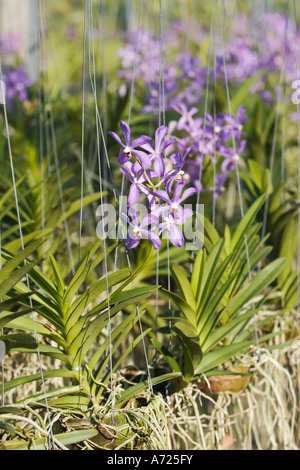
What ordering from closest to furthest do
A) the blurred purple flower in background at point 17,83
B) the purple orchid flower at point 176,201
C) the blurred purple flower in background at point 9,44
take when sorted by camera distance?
the purple orchid flower at point 176,201, the blurred purple flower in background at point 17,83, the blurred purple flower in background at point 9,44

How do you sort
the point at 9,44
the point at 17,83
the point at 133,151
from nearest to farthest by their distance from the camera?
the point at 133,151
the point at 17,83
the point at 9,44

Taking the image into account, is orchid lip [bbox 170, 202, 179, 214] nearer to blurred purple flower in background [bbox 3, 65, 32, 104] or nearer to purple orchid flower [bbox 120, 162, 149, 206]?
purple orchid flower [bbox 120, 162, 149, 206]

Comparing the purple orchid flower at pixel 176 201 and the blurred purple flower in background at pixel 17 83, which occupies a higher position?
the blurred purple flower in background at pixel 17 83

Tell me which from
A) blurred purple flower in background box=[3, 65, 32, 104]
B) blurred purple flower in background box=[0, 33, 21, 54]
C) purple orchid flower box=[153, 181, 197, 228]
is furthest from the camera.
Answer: blurred purple flower in background box=[0, 33, 21, 54]

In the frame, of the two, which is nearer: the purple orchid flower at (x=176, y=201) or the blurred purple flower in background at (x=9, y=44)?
the purple orchid flower at (x=176, y=201)

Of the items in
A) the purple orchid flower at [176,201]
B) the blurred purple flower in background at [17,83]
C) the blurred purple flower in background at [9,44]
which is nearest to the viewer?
the purple orchid flower at [176,201]

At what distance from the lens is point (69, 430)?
0.72 metres

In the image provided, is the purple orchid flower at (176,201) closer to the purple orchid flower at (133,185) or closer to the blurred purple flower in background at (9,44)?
the purple orchid flower at (133,185)

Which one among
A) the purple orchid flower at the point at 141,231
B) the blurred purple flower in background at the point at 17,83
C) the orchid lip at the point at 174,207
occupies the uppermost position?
the blurred purple flower in background at the point at 17,83

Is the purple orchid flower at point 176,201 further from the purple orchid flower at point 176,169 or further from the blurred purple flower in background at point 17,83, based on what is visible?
the blurred purple flower in background at point 17,83

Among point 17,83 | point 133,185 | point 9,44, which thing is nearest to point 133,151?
point 133,185

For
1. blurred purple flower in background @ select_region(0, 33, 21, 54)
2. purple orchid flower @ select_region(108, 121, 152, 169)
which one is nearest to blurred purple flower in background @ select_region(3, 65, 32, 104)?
blurred purple flower in background @ select_region(0, 33, 21, 54)

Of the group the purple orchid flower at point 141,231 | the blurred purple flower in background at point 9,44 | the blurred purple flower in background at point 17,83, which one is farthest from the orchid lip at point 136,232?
the blurred purple flower in background at point 9,44

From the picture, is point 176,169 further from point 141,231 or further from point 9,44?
point 9,44
